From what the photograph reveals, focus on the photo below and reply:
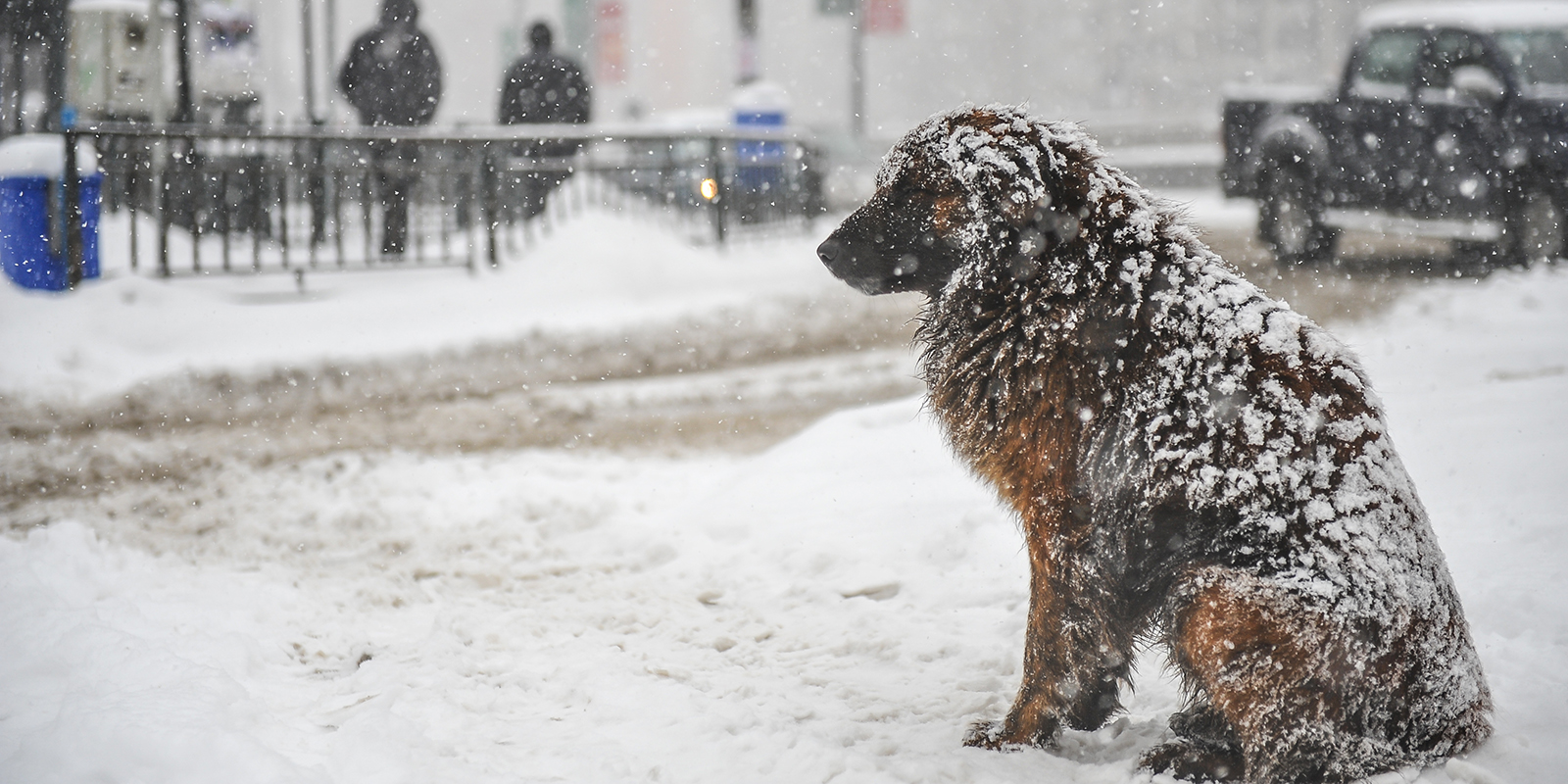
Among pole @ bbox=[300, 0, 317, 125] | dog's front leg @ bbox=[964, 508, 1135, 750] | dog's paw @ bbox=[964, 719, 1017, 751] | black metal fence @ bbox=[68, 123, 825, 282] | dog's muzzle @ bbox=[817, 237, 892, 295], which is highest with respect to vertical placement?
pole @ bbox=[300, 0, 317, 125]

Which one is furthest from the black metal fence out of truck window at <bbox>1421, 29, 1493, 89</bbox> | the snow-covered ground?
truck window at <bbox>1421, 29, 1493, 89</bbox>

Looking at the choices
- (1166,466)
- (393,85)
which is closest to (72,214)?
(393,85)

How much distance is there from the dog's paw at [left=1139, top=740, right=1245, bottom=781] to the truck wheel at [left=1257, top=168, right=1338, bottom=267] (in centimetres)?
1108

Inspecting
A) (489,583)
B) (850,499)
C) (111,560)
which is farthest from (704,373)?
(111,560)

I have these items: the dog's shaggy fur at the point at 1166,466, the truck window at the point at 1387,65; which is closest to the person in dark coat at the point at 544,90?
the truck window at the point at 1387,65

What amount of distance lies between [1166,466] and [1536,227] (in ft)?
38.3

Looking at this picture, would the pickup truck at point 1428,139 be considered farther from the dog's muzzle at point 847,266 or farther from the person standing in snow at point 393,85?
the dog's muzzle at point 847,266

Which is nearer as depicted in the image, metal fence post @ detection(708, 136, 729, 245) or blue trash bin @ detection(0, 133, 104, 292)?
blue trash bin @ detection(0, 133, 104, 292)

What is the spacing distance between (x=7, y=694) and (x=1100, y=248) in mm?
3060

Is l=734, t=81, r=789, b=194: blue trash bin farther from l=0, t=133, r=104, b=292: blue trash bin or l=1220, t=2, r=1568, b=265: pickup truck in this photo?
l=0, t=133, r=104, b=292: blue trash bin

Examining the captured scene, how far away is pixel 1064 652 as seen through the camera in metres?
2.58

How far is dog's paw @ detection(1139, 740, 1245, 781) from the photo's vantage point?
99.0 inches

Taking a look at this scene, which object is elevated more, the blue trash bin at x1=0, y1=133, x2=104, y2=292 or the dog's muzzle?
the blue trash bin at x1=0, y1=133, x2=104, y2=292

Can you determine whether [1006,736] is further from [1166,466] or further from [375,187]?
[375,187]
